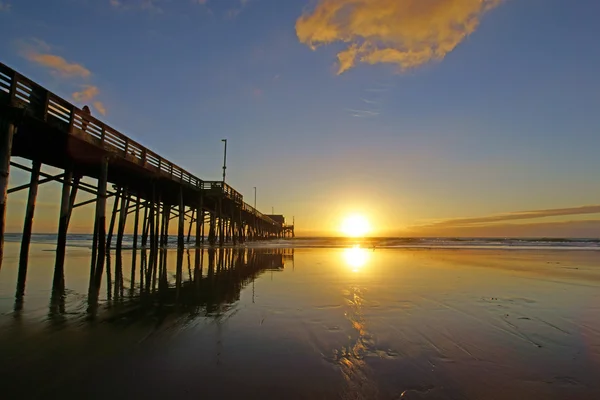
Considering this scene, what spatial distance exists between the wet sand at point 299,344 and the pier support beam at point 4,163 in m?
2.21

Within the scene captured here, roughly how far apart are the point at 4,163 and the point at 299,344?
1024cm

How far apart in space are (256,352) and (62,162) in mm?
16776

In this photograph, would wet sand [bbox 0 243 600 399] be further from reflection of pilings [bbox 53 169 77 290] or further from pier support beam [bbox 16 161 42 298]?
pier support beam [bbox 16 161 42 298]

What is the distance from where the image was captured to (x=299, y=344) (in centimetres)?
475

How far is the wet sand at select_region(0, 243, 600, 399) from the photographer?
11.0 feet

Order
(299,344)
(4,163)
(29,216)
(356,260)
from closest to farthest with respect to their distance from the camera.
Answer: (299,344) → (4,163) → (29,216) → (356,260)

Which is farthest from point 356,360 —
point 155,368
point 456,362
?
point 155,368

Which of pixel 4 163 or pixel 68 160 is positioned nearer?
pixel 4 163

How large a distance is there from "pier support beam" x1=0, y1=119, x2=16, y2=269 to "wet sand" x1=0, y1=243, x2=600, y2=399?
2.21 meters

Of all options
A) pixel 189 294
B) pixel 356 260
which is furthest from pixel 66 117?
pixel 356 260

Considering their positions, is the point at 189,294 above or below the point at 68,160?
below

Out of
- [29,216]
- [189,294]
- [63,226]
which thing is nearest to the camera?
[189,294]

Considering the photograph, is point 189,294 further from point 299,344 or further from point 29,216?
point 29,216

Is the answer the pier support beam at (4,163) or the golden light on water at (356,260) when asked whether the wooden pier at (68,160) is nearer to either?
the pier support beam at (4,163)
